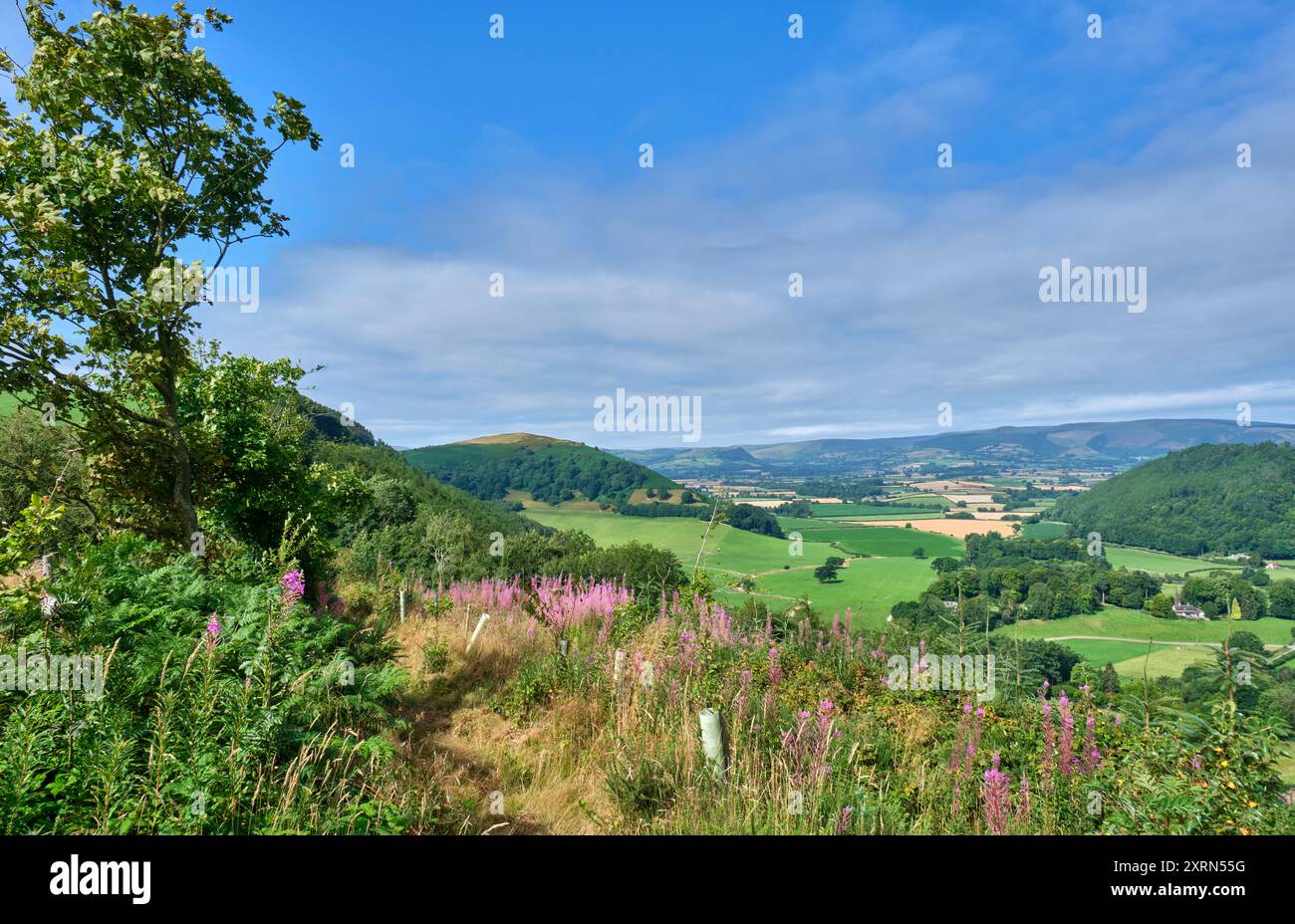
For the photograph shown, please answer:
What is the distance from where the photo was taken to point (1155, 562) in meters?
58.2

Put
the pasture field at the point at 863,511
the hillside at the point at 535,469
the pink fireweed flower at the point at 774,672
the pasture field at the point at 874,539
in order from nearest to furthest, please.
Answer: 1. the pink fireweed flower at the point at 774,672
2. the pasture field at the point at 874,539
3. the hillside at the point at 535,469
4. the pasture field at the point at 863,511

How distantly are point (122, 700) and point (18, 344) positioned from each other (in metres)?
4.65

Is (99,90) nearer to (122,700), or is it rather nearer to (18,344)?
(18,344)

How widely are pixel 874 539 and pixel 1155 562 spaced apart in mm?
30230

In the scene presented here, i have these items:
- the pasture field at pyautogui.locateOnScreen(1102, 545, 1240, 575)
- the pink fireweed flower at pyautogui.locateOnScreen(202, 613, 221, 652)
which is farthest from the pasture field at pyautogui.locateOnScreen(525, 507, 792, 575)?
the pasture field at pyautogui.locateOnScreen(1102, 545, 1240, 575)

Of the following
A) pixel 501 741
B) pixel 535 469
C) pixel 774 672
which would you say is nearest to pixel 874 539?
pixel 535 469

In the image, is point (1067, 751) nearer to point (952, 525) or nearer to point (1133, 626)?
point (1133, 626)

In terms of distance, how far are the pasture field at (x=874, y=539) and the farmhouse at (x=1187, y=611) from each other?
58.0 feet

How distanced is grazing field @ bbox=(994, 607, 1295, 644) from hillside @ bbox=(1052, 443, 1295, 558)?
30.8 m

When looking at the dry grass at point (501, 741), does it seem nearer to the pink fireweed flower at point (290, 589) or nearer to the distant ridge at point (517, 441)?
the pink fireweed flower at point (290, 589)

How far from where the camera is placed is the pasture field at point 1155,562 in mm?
50938

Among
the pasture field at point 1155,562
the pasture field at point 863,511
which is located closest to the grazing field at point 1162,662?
the pasture field at point 1155,562
